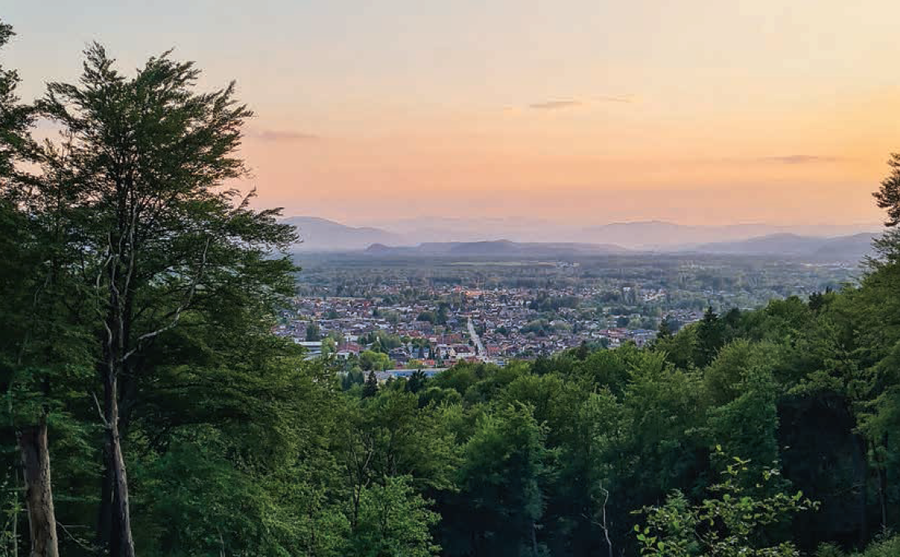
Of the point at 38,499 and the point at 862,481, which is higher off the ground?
the point at 38,499

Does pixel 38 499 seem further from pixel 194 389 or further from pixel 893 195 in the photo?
pixel 893 195

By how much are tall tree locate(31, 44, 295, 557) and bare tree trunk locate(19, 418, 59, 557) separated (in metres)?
2.23

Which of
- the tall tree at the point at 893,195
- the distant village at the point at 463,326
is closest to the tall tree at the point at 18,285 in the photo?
the tall tree at the point at 893,195

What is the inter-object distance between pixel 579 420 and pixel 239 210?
60.2 ft

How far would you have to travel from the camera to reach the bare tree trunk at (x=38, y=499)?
7.80 m

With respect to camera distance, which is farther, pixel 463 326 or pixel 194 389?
pixel 463 326

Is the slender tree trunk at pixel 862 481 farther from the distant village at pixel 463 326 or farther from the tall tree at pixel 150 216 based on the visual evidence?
the distant village at pixel 463 326

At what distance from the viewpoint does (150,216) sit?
39.8 ft

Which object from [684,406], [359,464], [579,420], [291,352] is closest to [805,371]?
[684,406]

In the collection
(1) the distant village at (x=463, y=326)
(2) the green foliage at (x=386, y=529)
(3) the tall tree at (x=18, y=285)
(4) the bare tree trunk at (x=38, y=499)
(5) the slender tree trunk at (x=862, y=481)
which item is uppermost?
(3) the tall tree at (x=18, y=285)

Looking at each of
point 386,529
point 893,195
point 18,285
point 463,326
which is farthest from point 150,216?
point 463,326

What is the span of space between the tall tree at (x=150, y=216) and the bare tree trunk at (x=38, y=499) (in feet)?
7.33

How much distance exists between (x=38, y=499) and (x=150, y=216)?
18.8ft

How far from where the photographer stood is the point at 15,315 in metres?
9.92
